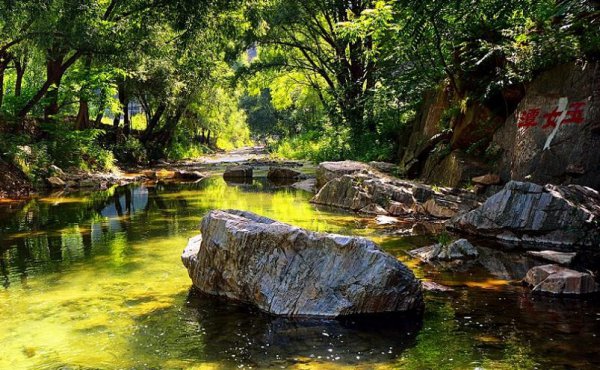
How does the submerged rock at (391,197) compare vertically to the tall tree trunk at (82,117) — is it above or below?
below

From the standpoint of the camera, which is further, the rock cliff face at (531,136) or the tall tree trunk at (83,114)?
the tall tree trunk at (83,114)

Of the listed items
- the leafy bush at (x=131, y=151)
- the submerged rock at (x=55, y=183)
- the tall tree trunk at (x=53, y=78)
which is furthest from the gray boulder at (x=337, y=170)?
the leafy bush at (x=131, y=151)

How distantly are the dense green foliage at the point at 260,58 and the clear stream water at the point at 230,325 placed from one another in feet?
14.0

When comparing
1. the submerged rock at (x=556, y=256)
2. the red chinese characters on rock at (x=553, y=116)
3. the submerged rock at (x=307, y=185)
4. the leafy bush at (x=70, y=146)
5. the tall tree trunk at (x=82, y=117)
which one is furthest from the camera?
the tall tree trunk at (x=82, y=117)

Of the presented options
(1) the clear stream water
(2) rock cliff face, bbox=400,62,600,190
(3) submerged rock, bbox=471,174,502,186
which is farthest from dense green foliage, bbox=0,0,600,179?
(1) the clear stream water

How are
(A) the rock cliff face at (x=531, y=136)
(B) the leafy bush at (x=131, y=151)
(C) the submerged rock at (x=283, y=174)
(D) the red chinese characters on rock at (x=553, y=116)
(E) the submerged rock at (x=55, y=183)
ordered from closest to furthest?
(A) the rock cliff face at (x=531, y=136), (D) the red chinese characters on rock at (x=553, y=116), (E) the submerged rock at (x=55, y=183), (C) the submerged rock at (x=283, y=174), (B) the leafy bush at (x=131, y=151)

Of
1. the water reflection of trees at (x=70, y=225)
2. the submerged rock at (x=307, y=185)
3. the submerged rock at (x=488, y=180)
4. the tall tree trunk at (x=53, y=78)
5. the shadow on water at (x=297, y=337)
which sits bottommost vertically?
the shadow on water at (x=297, y=337)

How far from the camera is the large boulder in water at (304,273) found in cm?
615

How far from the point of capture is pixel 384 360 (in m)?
4.96

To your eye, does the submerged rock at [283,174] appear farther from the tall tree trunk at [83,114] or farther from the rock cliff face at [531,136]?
the tall tree trunk at [83,114]

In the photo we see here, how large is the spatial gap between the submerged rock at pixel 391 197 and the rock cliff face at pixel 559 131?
144 centimetres

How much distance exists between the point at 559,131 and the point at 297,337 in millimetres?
8789

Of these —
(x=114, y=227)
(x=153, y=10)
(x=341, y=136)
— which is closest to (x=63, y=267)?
(x=114, y=227)

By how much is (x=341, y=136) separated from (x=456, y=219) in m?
16.3
